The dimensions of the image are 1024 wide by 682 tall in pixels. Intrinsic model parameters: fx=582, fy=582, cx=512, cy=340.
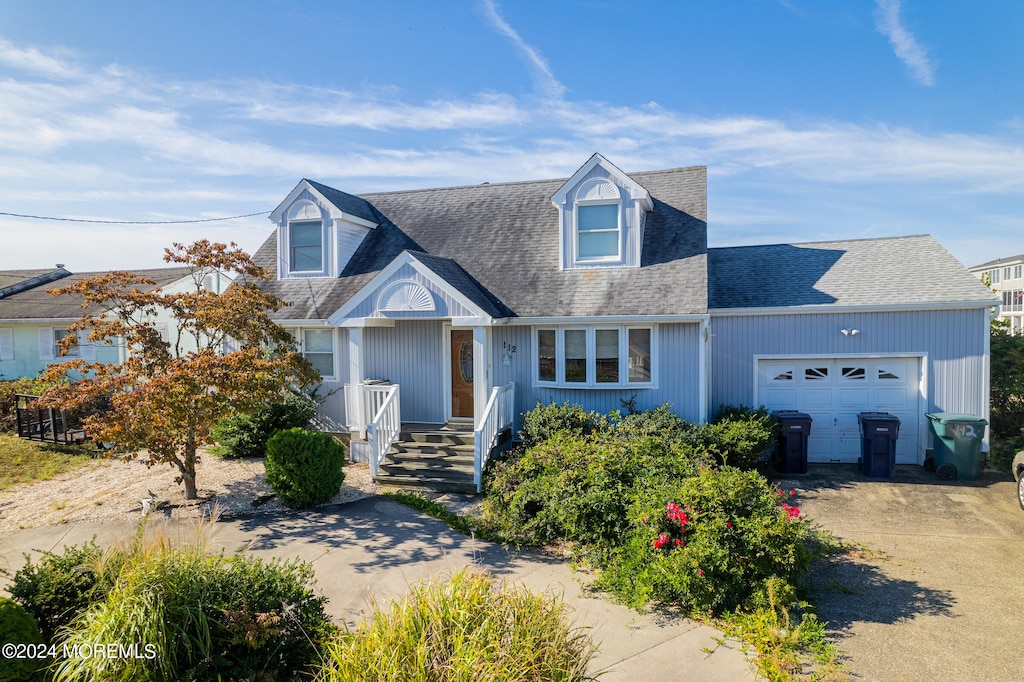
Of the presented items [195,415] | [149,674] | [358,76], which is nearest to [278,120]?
[358,76]

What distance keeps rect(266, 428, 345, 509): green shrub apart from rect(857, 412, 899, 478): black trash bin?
36.2 feet

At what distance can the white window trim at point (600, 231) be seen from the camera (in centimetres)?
1362

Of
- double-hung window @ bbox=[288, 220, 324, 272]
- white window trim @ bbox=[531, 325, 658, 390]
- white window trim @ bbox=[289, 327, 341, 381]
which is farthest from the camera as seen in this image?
double-hung window @ bbox=[288, 220, 324, 272]

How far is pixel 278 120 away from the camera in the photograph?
1320 cm

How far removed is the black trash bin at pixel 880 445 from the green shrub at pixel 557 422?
18.8ft

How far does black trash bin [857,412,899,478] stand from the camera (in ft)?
40.4

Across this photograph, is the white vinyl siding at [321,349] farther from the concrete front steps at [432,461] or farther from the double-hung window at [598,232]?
the double-hung window at [598,232]

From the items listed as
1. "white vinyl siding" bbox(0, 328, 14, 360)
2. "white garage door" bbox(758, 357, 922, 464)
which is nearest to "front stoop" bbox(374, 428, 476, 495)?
"white garage door" bbox(758, 357, 922, 464)

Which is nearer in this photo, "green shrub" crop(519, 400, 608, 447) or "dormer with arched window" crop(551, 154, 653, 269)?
"green shrub" crop(519, 400, 608, 447)

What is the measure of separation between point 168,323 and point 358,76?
1789 cm

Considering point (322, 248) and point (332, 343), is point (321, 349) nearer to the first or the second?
point (332, 343)

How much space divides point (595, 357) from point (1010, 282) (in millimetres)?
64378

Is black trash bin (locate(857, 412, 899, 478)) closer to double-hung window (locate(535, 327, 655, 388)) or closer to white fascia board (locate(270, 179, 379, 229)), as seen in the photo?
double-hung window (locate(535, 327, 655, 388))

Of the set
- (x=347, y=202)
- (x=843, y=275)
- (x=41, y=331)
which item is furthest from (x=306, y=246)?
(x=41, y=331)
